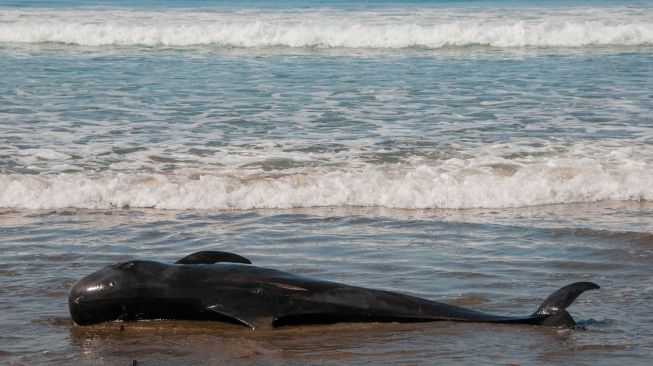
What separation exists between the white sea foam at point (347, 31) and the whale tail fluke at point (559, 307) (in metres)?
21.8

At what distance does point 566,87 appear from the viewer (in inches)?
728

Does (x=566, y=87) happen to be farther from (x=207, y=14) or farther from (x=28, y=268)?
(x=207, y=14)

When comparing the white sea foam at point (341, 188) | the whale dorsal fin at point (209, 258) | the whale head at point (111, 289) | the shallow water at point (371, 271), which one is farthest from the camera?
the white sea foam at point (341, 188)

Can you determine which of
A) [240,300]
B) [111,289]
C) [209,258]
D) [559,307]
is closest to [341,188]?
[209,258]

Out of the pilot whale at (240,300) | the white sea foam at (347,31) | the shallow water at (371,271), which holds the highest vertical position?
the white sea foam at (347,31)

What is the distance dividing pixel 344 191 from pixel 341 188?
0.25 feet

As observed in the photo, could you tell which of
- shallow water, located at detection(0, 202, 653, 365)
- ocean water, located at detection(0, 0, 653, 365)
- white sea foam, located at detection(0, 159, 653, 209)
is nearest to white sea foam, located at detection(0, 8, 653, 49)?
ocean water, located at detection(0, 0, 653, 365)

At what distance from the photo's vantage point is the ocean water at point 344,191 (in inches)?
252

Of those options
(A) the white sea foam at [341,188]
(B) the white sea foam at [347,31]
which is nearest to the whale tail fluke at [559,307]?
(A) the white sea foam at [341,188]

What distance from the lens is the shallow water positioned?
6129 millimetres

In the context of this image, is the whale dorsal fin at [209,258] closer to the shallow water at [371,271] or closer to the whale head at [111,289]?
the whale head at [111,289]

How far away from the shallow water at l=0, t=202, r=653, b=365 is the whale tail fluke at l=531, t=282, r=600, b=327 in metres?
0.08

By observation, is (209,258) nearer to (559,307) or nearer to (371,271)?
(371,271)

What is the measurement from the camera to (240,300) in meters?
6.48
